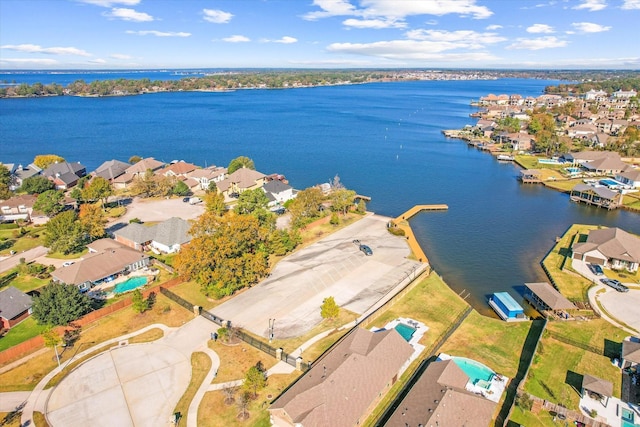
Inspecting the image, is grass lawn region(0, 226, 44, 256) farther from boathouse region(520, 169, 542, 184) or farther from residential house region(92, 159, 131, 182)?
boathouse region(520, 169, 542, 184)

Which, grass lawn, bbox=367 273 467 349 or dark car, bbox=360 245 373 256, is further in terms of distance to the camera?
dark car, bbox=360 245 373 256

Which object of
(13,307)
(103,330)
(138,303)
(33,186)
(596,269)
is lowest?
(103,330)

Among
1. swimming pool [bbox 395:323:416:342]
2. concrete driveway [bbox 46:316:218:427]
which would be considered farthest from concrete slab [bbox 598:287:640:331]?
concrete driveway [bbox 46:316:218:427]

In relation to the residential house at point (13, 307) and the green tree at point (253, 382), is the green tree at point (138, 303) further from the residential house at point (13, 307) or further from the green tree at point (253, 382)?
the green tree at point (253, 382)

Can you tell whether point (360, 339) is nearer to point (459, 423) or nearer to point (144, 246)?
point (459, 423)

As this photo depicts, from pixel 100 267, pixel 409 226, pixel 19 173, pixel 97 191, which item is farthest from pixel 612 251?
pixel 19 173

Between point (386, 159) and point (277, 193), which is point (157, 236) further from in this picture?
point (386, 159)
